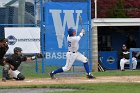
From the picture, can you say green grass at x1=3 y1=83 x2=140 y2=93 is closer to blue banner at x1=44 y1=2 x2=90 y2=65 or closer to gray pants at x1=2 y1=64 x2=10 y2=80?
gray pants at x1=2 y1=64 x2=10 y2=80

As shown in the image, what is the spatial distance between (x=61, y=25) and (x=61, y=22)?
5.3 inches

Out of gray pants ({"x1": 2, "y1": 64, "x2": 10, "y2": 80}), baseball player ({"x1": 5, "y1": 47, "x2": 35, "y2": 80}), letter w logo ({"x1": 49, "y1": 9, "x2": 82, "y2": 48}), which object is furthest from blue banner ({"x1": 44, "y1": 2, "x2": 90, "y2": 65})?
gray pants ({"x1": 2, "y1": 64, "x2": 10, "y2": 80})

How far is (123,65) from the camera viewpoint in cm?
2558

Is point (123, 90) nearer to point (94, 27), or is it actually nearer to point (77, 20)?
point (77, 20)

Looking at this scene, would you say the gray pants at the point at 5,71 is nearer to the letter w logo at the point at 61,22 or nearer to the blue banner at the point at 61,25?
the blue banner at the point at 61,25

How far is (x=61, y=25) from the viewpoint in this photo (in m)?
21.2

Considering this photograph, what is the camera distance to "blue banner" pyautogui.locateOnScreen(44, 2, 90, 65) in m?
21.1

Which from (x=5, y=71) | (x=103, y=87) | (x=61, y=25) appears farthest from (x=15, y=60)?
(x=61, y=25)

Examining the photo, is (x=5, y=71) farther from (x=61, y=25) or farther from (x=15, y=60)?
(x=61, y=25)

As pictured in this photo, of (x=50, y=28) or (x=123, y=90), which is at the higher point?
(x=50, y=28)

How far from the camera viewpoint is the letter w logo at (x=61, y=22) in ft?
69.4

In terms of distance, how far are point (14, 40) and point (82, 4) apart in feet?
10.6

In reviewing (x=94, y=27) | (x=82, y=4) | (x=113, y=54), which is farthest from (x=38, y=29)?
(x=113, y=54)

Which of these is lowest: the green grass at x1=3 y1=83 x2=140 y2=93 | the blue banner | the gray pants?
the green grass at x1=3 y1=83 x2=140 y2=93
